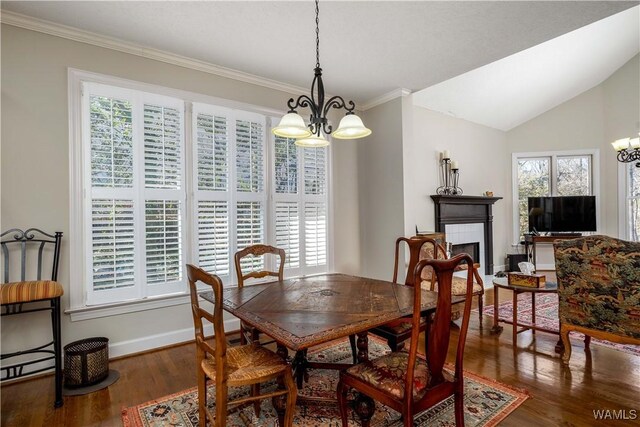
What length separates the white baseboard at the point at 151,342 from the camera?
2.86 m

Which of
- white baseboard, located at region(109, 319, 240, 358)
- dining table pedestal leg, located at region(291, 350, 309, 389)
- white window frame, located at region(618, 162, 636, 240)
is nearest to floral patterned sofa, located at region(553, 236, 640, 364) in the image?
dining table pedestal leg, located at region(291, 350, 309, 389)

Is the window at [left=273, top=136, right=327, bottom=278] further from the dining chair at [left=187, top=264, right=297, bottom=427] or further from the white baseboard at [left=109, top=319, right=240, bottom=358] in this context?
the dining chair at [left=187, top=264, right=297, bottom=427]

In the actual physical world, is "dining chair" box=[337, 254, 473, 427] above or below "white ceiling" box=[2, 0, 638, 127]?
below

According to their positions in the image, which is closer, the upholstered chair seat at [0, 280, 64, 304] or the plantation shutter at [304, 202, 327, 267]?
the upholstered chair seat at [0, 280, 64, 304]

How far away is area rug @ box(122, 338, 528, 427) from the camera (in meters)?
1.93

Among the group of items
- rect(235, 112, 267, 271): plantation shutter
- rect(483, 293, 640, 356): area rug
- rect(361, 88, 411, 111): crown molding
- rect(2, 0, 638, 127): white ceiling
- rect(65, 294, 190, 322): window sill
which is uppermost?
rect(2, 0, 638, 127): white ceiling

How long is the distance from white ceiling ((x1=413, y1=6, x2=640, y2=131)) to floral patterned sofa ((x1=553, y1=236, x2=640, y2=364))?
316cm

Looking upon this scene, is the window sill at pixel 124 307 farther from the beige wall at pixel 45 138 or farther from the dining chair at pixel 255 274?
the dining chair at pixel 255 274

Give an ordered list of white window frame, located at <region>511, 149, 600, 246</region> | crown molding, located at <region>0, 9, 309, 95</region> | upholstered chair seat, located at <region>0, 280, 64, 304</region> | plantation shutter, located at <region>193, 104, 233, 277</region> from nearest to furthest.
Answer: upholstered chair seat, located at <region>0, 280, 64, 304</region>, crown molding, located at <region>0, 9, 309, 95</region>, plantation shutter, located at <region>193, 104, 233, 277</region>, white window frame, located at <region>511, 149, 600, 246</region>

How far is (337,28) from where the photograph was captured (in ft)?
8.88

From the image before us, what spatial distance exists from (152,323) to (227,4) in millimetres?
2815

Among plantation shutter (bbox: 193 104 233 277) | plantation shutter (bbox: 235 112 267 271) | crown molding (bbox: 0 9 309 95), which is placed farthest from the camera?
plantation shutter (bbox: 235 112 267 271)

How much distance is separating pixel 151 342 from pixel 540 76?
21.8 feet

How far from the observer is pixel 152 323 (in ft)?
10.0
